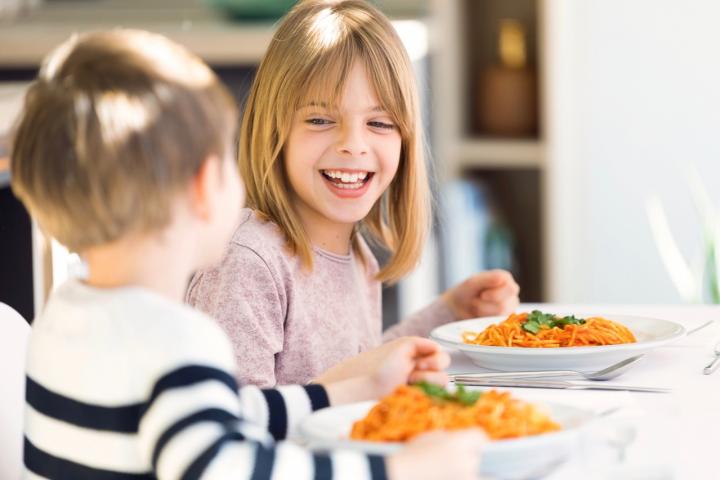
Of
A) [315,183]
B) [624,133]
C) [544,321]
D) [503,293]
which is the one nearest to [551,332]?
[544,321]

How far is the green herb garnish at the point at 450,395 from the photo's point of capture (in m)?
0.96

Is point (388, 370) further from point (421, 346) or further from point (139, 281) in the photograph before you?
point (139, 281)

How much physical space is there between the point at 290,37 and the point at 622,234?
92.4 inches

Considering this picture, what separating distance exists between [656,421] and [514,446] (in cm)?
30

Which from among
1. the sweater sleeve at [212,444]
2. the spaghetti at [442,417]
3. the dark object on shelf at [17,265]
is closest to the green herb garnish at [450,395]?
the spaghetti at [442,417]

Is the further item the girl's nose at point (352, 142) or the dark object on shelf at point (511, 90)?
the dark object on shelf at point (511, 90)

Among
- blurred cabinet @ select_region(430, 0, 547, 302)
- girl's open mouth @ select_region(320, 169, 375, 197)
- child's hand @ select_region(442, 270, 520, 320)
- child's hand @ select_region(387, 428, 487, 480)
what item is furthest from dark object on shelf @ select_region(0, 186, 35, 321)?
blurred cabinet @ select_region(430, 0, 547, 302)

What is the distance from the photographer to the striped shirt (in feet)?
2.75

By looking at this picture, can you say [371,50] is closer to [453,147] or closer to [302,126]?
[302,126]

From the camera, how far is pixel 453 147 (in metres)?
3.87

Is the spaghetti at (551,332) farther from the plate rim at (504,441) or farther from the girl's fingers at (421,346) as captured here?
the plate rim at (504,441)

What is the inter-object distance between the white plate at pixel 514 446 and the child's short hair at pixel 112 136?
0.72 feet

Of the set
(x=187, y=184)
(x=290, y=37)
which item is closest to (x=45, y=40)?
(x=290, y=37)

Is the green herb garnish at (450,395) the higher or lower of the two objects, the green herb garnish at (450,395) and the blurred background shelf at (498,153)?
the higher
